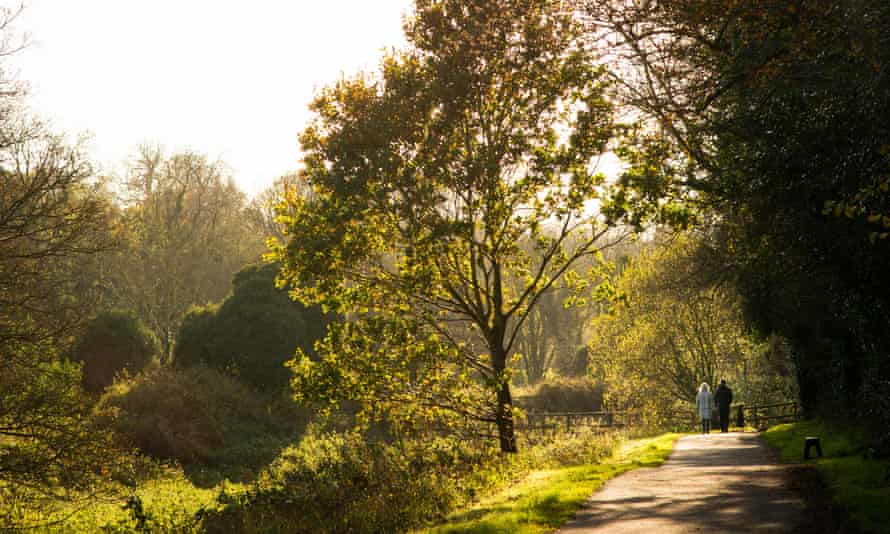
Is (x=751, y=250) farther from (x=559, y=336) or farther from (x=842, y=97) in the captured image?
(x=559, y=336)

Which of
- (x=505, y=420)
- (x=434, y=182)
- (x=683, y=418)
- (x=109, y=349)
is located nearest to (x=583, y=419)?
(x=683, y=418)

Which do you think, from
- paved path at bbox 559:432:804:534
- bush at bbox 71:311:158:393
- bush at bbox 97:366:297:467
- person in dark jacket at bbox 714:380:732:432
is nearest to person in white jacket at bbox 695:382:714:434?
person in dark jacket at bbox 714:380:732:432

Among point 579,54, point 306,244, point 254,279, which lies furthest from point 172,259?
point 579,54

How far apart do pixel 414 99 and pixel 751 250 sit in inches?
317

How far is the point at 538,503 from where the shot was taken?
1104cm

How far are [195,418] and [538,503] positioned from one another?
59.0 ft

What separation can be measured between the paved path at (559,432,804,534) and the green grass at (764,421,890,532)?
0.61 meters

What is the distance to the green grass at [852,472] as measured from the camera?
30.0 feet

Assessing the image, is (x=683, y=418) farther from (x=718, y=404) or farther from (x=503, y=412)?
(x=503, y=412)

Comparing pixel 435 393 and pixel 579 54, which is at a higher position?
pixel 579 54

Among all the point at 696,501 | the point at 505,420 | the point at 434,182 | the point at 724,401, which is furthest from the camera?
the point at 724,401

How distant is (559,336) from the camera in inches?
2761

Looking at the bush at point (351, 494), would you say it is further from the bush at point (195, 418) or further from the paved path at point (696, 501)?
the bush at point (195, 418)

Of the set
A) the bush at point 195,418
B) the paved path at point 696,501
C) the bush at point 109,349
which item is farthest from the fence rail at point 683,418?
the paved path at point 696,501
